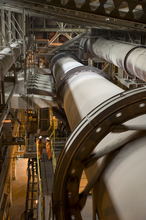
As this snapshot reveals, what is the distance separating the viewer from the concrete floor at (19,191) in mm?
13012

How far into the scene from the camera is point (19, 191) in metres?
15.2

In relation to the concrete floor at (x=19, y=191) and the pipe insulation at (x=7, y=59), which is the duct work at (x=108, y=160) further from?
the concrete floor at (x=19, y=191)

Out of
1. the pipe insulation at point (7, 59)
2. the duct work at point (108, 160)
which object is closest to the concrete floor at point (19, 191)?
the pipe insulation at point (7, 59)

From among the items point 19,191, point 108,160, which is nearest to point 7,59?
point 108,160

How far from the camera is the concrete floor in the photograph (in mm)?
13012

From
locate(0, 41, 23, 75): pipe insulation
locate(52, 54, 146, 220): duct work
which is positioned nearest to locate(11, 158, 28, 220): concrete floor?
locate(0, 41, 23, 75): pipe insulation

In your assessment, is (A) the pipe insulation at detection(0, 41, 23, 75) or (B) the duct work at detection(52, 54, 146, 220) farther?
(A) the pipe insulation at detection(0, 41, 23, 75)

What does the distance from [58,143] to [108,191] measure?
9.14 metres

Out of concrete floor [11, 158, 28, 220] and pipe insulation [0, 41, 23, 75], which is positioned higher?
pipe insulation [0, 41, 23, 75]

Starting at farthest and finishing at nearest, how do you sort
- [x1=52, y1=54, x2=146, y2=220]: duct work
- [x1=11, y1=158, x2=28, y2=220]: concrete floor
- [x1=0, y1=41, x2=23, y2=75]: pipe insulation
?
[x1=11, y1=158, x2=28, y2=220]: concrete floor < [x1=0, y1=41, x2=23, y2=75]: pipe insulation < [x1=52, y1=54, x2=146, y2=220]: duct work

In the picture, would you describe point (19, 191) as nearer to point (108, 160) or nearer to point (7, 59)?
point (7, 59)

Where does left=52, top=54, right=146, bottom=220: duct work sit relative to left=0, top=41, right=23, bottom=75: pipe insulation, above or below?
below

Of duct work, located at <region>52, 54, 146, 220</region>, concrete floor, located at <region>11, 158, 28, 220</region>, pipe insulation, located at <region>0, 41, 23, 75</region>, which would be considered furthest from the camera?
concrete floor, located at <region>11, 158, 28, 220</region>

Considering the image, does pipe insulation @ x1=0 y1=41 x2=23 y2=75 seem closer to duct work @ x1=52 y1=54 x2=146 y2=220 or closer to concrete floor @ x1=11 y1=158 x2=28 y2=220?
duct work @ x1=52 y1=54 x2=146 y2=220
